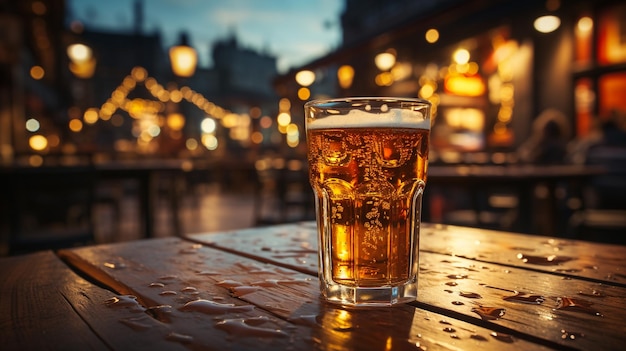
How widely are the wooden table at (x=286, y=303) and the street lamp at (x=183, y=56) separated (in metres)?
6.69

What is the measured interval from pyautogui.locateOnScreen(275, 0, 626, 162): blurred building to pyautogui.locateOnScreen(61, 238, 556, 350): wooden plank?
4343mm

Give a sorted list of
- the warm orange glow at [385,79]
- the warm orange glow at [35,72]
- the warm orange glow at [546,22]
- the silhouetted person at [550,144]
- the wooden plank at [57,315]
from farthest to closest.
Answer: the warm orange glow at [35,72], the warm orange glow at [385,79], the silhouetted person at [550,144], the warm orange glow at [546,22], the wooden plank at [57,315]

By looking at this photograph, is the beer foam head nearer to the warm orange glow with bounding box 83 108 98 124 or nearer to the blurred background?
the blurred background

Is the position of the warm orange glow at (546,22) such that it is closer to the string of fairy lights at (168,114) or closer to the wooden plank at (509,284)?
the wooden plank at (509,284)

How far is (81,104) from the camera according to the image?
2338 cm

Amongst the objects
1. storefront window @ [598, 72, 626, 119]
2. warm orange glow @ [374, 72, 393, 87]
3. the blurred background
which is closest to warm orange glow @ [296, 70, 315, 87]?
the blurred background

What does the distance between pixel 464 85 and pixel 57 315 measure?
11005 millimetres

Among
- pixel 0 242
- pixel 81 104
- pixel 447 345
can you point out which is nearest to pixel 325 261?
pixel 447 345

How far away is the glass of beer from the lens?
62 cm

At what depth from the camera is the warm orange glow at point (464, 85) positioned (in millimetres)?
10508

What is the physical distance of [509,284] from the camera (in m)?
0.64

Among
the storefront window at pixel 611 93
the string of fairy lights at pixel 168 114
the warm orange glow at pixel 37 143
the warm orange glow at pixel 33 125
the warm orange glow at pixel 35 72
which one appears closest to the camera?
the storefront window at pixel 611 93

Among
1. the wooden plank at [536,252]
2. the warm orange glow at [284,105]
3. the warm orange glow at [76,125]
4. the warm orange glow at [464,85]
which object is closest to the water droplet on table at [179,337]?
the wooden plank at [536,252]

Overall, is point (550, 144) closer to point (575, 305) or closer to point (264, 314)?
point (575, 305)
